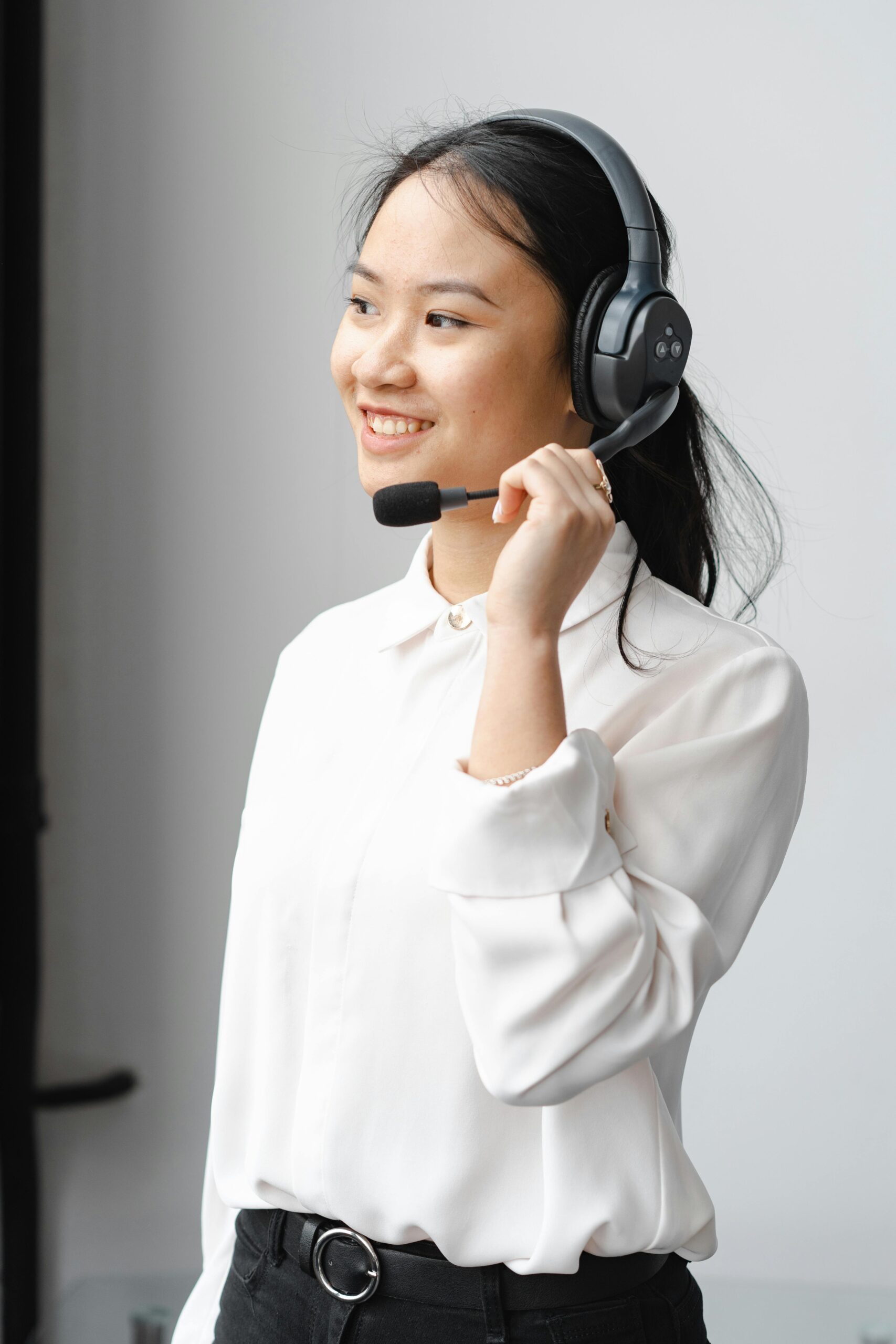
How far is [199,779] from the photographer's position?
231cm

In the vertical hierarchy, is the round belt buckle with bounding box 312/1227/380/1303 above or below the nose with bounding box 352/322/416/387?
below

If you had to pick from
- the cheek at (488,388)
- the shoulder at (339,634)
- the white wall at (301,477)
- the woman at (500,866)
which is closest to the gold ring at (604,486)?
the woman at (500,866)

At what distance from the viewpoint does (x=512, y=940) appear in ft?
2.96

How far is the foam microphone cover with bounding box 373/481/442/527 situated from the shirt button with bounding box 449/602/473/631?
18cm

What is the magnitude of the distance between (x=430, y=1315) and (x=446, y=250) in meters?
0.86

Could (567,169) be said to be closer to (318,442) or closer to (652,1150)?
(652,1150)

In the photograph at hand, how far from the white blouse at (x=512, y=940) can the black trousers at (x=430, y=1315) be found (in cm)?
4

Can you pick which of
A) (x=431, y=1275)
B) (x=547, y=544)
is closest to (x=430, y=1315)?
(x=431, y=1275)

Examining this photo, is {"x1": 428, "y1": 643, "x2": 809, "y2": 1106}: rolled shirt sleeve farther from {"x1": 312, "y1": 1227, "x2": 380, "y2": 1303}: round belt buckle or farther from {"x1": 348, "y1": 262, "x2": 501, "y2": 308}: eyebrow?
{"x1": 348, "y1": 262, "x2": 501, "y2": 308}: eyebrow

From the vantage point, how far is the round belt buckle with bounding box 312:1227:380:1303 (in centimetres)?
103

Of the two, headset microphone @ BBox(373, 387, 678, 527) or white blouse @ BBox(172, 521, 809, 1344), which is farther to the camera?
headset microphone @ BBox(373, 387, 678, 527)

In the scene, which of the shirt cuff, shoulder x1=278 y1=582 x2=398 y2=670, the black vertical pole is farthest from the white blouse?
the black vertical pole

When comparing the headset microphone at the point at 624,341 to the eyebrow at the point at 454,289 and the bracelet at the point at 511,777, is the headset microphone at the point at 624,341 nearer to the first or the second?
the eyebrow at the point at 454,289

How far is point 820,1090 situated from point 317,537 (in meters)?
1.24
